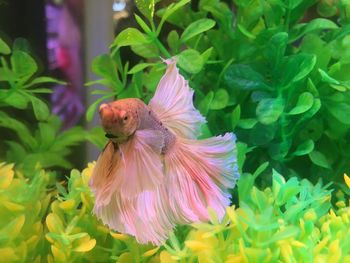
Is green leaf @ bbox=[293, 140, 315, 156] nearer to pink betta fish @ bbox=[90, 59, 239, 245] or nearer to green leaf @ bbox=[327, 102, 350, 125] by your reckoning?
green leaf @ bbox=[327, 102, 350, 125]

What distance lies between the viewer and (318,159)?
0.81m

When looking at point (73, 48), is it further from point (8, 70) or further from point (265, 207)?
point (265, 207)

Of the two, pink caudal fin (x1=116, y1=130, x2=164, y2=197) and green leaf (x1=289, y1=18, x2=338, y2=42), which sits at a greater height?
green leaf (x1=289, y1=18, x2=338, y2=42)

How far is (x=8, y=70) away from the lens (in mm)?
845

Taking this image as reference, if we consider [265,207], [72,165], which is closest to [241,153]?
[265,207]

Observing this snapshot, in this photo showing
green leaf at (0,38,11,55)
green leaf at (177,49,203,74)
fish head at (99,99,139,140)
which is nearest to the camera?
fish head at (99,99,139,140)

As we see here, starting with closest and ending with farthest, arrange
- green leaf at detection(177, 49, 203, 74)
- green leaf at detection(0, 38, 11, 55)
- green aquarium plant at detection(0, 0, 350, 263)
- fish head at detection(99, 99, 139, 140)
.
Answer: fish head at detection(99, 99, 139, 140), green aquarium plant at detection(0, 0, 350, 263), green leaf at detection(177, 49, 203, 74), green leaf at detection(0, 38, 11, 55)

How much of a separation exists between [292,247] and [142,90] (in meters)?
0.39

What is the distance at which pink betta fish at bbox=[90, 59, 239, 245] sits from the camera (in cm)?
49

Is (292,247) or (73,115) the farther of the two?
(73,115)

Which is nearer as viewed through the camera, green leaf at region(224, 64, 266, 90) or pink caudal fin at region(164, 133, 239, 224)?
pink caudal fin at region(164, 133, 239, 224)

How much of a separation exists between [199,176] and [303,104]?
29cm

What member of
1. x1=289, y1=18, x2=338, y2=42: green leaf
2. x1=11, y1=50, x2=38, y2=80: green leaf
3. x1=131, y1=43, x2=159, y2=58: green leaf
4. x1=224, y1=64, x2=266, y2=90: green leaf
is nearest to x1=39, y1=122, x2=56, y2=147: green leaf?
x1=11, y1=50, x2=38, y2=80: green leaf

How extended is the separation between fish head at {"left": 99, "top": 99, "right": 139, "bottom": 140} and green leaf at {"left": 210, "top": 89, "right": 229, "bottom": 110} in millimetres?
303
